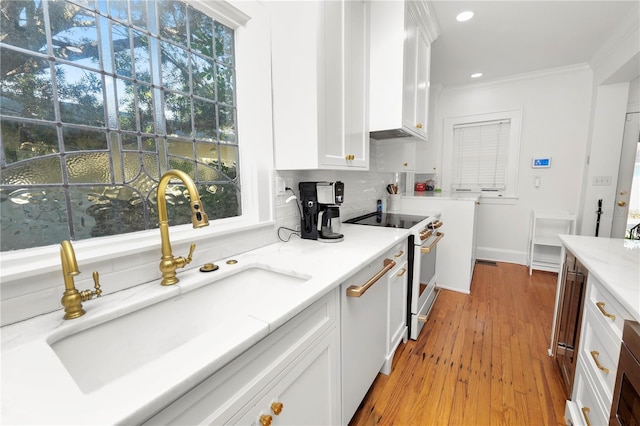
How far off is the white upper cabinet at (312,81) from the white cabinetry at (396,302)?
69 centimetres

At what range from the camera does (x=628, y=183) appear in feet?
9.27

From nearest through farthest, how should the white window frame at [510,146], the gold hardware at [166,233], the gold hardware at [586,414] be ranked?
the gold hardware at [166,233] → the gold hardware at [586,414] → the white window frame at [510,146]

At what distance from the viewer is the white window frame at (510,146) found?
11.8 feet

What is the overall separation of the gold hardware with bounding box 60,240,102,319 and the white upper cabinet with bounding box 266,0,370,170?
3.19 ft

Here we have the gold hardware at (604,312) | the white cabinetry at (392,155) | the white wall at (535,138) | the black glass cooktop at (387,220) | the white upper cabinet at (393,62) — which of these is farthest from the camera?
the white wall at (535,138)

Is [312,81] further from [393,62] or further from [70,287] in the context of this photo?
[70,287]

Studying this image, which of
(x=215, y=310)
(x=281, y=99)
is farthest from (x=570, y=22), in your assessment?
(x=215, y=310)

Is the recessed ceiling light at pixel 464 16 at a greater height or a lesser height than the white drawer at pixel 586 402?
greater

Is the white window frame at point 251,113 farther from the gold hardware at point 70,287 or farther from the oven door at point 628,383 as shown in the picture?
the oven door at point 628,383

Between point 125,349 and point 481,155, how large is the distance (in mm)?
4410

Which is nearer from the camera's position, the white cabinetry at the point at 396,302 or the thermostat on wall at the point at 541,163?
Answer: the white cabinetry at the point at 396,302

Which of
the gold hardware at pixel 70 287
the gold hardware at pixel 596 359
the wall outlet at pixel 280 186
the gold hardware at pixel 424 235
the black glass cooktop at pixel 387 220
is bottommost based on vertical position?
the gold hardware at pixel 596 359

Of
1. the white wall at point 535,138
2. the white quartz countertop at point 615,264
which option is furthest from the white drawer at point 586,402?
the white wall at point 535,138

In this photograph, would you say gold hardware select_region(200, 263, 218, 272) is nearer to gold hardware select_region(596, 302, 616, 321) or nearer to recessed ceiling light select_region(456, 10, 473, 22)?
gold hardware select_region(596, 302, 616, 321)
